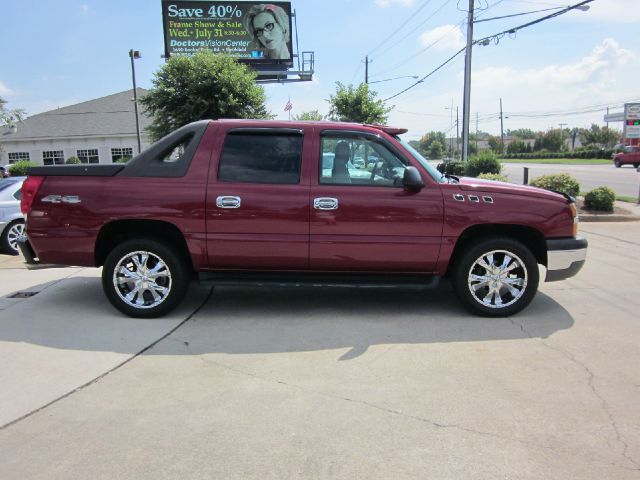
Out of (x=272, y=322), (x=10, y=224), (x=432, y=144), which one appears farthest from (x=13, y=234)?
(x=432, y=144)

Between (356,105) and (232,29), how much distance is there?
11.6 meters

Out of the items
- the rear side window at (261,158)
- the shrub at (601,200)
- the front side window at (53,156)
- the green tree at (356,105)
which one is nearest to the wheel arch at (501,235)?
the rear side window at (261,158)

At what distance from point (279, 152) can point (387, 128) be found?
3.70 feet

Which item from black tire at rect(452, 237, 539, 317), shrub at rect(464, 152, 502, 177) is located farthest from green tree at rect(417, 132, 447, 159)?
black tire at rect(452, 237, 539, 317)

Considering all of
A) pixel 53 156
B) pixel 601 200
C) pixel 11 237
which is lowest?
pixel 11 237

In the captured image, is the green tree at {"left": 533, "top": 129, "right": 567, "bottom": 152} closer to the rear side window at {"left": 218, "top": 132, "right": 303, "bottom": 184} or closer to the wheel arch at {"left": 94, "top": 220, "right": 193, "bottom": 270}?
the rear side window at {"left": 218, "top": 132, "right": 303, "bottom": 184}

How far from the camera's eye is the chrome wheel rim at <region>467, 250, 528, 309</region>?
5.01 meters

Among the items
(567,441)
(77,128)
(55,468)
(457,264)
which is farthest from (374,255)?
(77,128)

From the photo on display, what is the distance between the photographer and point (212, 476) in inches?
104

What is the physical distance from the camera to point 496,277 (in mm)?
5027

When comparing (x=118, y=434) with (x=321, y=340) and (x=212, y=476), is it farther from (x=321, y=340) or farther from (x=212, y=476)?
(x=321, y=340)

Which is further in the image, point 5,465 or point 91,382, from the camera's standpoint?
point 91,382

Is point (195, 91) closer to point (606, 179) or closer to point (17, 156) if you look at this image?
point (606, 179)

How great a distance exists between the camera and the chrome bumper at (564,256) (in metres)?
5.03
